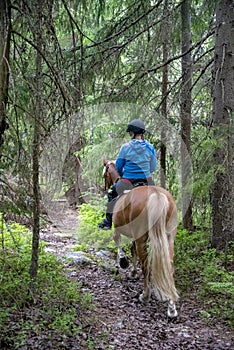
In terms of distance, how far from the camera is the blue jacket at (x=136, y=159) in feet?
21.8

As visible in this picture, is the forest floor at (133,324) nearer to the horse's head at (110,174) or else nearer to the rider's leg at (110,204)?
the rider's leg at (110,204)

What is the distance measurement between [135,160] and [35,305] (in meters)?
2.90

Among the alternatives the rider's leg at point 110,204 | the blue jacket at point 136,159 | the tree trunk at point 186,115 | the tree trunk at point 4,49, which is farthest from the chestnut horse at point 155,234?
the tree trunk at point 4,49

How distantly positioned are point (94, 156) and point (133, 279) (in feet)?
12.9

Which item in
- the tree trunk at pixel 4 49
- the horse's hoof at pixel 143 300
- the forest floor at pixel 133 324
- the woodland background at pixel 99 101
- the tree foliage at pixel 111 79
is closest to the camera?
the tree trunk at pixel 4 49

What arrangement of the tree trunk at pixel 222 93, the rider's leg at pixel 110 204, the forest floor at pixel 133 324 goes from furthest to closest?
the rider's leg at pixel 110 204
the tree trunk at pixel 222 93
the forest floor at pixel 133 324

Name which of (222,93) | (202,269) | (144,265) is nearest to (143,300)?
(144,265)

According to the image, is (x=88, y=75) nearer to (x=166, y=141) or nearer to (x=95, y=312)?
(x=166, y=141)

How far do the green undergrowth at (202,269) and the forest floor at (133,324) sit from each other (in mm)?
173

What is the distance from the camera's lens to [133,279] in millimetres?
6871

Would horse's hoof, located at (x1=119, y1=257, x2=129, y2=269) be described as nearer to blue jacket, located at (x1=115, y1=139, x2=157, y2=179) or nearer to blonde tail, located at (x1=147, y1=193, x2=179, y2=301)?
blue jacket, located at (x1=115, y1=139, x2=157, y2=179)

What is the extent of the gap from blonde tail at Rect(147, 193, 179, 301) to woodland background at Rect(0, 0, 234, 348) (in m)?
1.19

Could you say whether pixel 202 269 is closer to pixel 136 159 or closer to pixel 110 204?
pixel 110 204

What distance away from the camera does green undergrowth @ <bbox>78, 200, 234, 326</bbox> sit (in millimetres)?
5398
